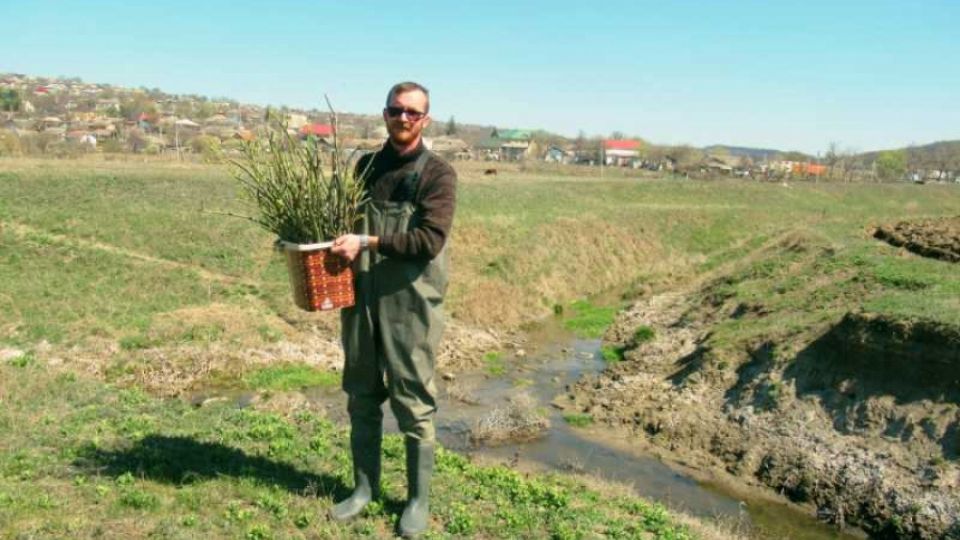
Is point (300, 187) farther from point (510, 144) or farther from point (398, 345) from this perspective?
point (510, 144)

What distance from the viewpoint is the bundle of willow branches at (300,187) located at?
5.52m

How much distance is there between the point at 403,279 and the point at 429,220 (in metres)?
0.49

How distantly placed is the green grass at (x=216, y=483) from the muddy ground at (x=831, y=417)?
18.0ft

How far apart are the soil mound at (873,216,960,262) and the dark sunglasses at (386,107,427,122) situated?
22017 mm

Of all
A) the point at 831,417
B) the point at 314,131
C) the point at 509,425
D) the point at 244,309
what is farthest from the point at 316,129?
the point at 244,309

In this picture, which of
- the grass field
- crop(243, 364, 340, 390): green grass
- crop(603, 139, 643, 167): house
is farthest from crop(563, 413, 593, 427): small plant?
crop(603, 139, 643, 167): house

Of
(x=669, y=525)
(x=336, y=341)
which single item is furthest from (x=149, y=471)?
(x=336, y=341)

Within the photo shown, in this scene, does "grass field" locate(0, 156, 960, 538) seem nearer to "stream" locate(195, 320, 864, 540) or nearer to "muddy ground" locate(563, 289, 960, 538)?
"muddy ground" locate(563, 289, 960, 538)

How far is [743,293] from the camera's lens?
906 inches

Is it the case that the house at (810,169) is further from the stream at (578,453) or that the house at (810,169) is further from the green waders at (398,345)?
the green waders at (398,345)

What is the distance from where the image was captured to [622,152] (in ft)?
462

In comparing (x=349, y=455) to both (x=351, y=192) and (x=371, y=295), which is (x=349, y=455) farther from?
(x=351, y=192)

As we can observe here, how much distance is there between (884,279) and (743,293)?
474 cm

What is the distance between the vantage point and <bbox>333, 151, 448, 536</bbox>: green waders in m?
5.46
